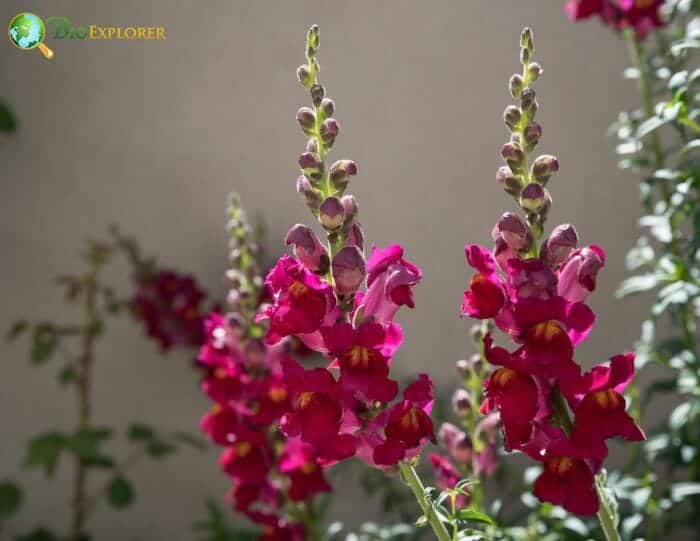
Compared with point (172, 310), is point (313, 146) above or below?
below

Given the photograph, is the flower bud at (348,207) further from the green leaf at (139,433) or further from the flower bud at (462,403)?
the green leaf at (139,433)

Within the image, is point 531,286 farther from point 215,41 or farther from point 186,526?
point 186,526

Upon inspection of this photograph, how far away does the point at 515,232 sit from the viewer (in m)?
0.94

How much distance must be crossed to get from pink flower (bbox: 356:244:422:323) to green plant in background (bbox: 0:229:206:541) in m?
1.60

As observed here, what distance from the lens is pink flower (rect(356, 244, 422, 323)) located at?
960 mm

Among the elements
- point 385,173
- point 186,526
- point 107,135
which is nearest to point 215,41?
point 107,135

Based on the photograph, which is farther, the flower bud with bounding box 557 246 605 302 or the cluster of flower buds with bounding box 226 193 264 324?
the cluster of flower buds with bounding box 226 193 264 324

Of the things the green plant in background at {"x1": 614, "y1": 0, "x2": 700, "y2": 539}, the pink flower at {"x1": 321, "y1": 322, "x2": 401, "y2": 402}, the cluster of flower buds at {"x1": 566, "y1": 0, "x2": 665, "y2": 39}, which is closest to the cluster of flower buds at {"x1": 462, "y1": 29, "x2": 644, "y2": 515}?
the pink flower at {"x1": 321, "y1": 322, "x2": 401, "y2": 402}

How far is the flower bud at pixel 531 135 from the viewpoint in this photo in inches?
37.9

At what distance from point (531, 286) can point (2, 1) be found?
2129mm

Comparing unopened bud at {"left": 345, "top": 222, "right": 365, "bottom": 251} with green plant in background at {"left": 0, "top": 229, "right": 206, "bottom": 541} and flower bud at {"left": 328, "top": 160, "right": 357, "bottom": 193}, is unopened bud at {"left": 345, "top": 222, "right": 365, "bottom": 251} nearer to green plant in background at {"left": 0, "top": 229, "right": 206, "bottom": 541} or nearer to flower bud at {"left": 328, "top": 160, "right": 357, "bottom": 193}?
flower bud at {"left": 328, "top": 160, "right": 357, "bottom": 193}

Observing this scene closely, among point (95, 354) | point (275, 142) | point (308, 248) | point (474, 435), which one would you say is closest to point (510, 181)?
point (308, 248)

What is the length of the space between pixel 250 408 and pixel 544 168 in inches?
31.0

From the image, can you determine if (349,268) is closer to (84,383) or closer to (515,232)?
(515,232)
